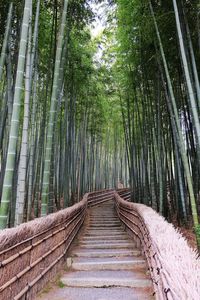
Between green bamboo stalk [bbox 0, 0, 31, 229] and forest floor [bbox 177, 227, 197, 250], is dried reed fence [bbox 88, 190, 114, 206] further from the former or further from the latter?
green bamboo stalk [bbox 0, 0, 31, 229]

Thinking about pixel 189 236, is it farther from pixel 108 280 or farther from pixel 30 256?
pixel 30 256

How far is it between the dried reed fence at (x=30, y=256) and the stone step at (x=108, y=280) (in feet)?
0.74

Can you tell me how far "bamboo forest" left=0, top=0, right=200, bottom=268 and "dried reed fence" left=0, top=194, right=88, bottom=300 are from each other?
36cm

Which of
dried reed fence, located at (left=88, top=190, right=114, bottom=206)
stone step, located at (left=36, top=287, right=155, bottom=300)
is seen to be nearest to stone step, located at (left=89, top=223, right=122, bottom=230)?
dried reed fence, located at (left=88, top=190, right=114, bottom=206)

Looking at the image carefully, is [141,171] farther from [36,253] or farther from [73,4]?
[36,253]

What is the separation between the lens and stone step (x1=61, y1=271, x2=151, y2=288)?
113 inches

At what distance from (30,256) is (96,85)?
7.77 meters

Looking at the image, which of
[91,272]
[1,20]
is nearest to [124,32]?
[1,20]

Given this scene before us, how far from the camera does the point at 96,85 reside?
9.70m

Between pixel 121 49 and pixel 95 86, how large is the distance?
3.16 metres

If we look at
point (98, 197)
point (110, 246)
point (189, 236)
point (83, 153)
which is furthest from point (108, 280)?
point (98, 197)

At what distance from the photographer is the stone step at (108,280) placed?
2.87 metres

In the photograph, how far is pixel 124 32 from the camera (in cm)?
600

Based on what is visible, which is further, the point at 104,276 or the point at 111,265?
the point at 111,265
